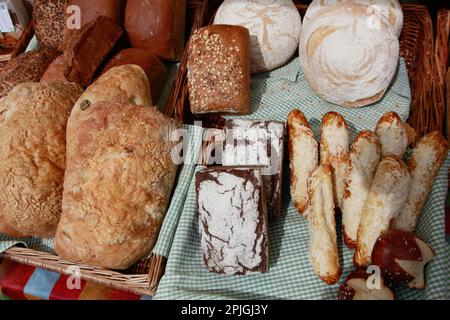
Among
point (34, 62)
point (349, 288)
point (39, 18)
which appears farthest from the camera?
point (39, 18)

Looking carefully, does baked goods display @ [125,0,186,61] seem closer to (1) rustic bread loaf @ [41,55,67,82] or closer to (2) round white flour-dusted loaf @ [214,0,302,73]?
(2) round white flour-dusted loaf @ [214,0,302,73]

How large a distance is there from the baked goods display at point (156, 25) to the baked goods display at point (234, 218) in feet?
2.75

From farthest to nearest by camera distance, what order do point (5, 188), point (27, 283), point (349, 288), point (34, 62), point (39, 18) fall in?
point (39, 18) → point (34, 62) → point (27, 283) → point (5, 188) → point (349, 288)

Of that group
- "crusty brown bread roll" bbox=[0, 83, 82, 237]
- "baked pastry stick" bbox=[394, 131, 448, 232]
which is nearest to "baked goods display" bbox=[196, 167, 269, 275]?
"baked pastry stick" bbox=[394, 131, 448, 232]

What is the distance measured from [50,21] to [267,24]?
3.53 feet

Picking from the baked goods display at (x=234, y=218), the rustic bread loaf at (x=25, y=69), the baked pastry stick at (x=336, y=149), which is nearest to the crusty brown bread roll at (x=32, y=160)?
the rustic bread loaf at (x=25, y=69)

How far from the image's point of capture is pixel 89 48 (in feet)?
5.62

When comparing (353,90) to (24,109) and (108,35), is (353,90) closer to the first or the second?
(108,35)

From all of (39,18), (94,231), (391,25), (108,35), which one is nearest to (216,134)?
(94,231)

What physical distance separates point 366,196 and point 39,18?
5.82 feet

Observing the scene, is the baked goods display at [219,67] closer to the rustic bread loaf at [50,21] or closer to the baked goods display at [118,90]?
the baked goods display at [118,90]

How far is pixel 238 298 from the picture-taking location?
1236 mm

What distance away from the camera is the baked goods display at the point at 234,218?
1243mm

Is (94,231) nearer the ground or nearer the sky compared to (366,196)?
nearer the ground
